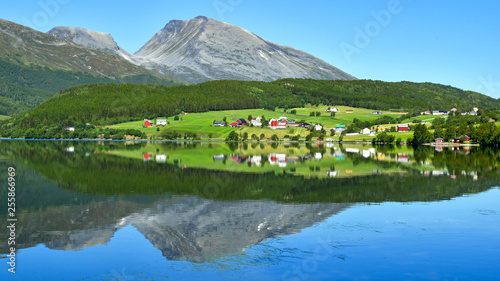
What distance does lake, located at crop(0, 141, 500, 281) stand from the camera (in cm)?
1850

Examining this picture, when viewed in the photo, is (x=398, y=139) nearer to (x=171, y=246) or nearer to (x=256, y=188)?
(x=256, y=188)

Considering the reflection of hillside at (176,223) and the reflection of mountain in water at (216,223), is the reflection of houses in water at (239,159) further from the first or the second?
the reflection of mountain in water at (216,223)

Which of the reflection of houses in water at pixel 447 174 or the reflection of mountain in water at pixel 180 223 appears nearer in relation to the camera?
the reflection of mountain in water at pixel 180 223

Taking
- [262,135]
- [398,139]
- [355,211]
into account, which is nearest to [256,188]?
[355,211]

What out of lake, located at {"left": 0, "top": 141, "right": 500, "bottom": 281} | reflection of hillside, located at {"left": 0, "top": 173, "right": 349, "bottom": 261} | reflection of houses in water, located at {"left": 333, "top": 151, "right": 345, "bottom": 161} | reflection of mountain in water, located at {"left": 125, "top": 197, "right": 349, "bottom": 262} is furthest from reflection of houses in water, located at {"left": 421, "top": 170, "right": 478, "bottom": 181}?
reflection of hillside, located at {"left": 0, "top": 173, "right": 349, "bottom": 261}

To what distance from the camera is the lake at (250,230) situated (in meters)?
18.5

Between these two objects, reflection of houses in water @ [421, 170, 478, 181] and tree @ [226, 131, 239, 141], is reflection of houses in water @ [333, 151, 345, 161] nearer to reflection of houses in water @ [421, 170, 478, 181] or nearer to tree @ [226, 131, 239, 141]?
reflection of houses in water @ [421, 170, 478, 181]

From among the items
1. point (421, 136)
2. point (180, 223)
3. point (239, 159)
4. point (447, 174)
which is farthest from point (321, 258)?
point (421, 136)

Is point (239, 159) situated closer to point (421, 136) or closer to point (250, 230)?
point (250, 230)

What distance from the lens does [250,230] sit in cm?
2436

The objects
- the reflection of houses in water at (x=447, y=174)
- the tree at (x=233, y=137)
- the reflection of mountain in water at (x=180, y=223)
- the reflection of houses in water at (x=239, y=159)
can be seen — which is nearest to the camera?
the reflection of mountain in water at (x=180, y=223)

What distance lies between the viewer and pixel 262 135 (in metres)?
194

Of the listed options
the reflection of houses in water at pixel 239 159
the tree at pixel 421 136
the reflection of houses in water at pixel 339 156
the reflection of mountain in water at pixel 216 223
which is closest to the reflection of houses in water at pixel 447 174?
the reflection of houses in water at pixel 339 156

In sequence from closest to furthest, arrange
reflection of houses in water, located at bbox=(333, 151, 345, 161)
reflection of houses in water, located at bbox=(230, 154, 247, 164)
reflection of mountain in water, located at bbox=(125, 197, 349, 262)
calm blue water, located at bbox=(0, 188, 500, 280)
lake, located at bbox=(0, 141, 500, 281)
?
calm blue water, located at bbox=(0, 188, 500, 280)
lake, located at bbox=(0, 141, 500, 281)
reflection of mountain in water, located at bbox=(125, 197, 349, 262)
reflection of houses in water, located at bbox=(230, 154, 247, 164)
reflection of houses in water, located at bbox=(333, 151, 345, 161)
